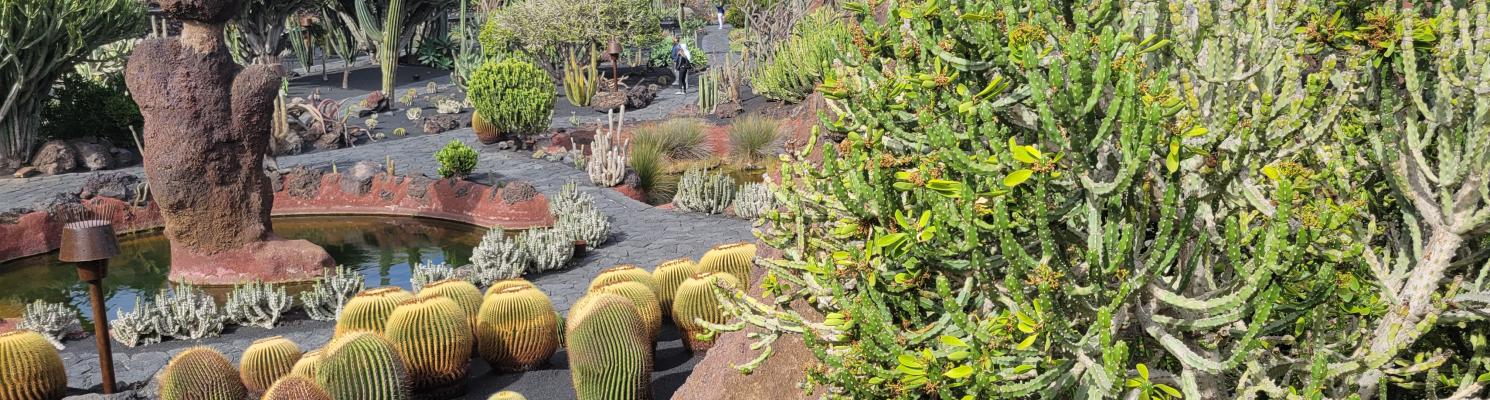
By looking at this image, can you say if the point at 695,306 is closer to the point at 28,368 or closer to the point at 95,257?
the point at 95,257

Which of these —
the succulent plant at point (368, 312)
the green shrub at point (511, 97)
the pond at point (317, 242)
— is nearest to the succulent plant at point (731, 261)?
the succulent plant at point (368, 312)

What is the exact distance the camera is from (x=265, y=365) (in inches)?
240

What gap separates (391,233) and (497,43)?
12031mm

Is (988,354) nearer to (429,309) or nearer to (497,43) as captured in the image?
(429,309)

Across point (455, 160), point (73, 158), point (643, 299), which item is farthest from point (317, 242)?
point (643, 299)

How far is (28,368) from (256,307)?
6.74 ft

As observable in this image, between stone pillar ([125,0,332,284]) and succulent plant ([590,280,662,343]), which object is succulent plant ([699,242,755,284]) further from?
stone pillar ([125,0,332,284])

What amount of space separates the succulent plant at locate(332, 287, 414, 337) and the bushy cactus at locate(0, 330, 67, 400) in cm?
147

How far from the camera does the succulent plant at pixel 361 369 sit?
5527mm

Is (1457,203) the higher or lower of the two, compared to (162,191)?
higher

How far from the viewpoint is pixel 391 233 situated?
40.5 feet

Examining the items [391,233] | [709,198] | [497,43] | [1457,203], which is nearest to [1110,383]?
[1457,203]

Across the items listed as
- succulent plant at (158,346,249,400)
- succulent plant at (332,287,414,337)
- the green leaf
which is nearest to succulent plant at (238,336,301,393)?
succulent plant at (158,346,249,400)

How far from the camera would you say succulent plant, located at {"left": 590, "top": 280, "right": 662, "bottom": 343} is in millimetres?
6394
